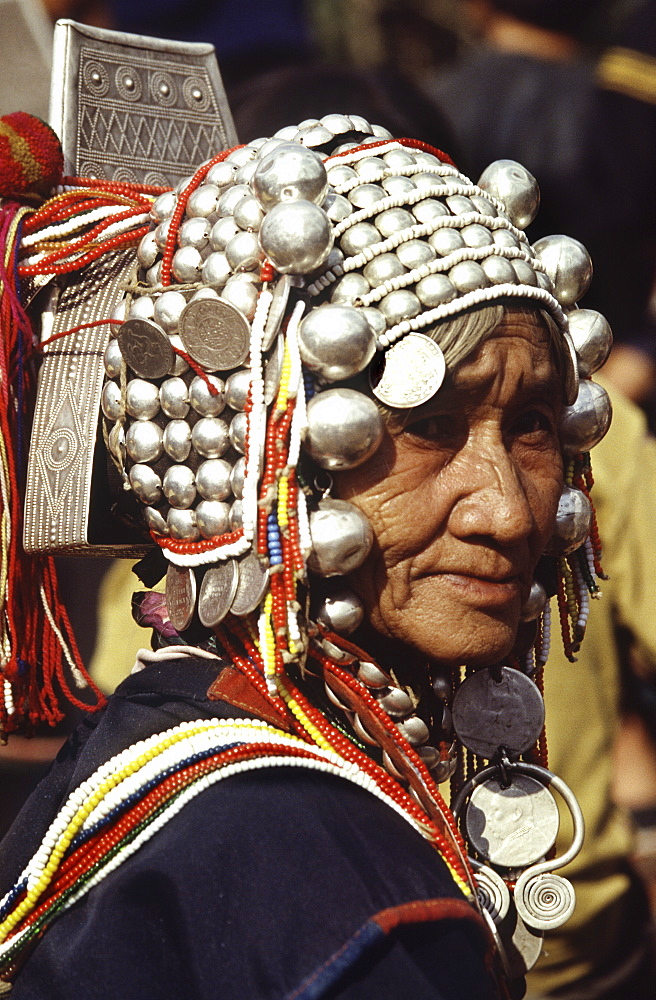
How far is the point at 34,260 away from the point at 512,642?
42.3 inches

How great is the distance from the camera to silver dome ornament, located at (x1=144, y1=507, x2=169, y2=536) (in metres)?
1.83

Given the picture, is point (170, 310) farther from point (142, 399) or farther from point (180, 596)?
A: point (180, 596)

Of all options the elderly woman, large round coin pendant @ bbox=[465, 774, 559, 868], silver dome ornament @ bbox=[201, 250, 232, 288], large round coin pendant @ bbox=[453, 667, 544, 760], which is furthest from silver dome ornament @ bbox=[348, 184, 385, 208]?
large round coin pendant @ bbox=[465, 774, 559, 868]

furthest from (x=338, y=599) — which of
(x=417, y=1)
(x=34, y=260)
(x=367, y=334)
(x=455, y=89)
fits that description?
(x=417, y=1)

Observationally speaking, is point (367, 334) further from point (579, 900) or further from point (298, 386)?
point (579, 900)

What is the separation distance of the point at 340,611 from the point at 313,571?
0.09 metres

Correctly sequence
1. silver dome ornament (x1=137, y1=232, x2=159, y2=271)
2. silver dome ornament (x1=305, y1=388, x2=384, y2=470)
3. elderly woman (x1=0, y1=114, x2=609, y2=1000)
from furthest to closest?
1. silver dome ornament (x1=137, y1=232, x2=159, y2=271)
2. silver dome ornament (x1=305, y1=388, x2=384, y2=470)
3. elderly woman (x1=0, y1=114, x2=609, y2=1000)

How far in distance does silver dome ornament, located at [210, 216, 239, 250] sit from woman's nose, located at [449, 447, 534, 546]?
52cm

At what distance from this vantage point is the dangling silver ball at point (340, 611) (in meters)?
1.77

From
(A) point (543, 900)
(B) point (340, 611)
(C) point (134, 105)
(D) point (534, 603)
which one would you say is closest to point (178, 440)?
(B) point (340, 611)

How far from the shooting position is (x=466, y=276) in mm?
1754

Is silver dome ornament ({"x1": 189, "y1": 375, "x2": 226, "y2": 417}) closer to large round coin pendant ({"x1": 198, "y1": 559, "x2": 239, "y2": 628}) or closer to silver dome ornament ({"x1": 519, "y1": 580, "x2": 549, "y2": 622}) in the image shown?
large round coin pendant ({"x1": 198, "y1": 559, "x2": 239, "y2": 628})

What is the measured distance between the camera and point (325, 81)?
11.1 ft

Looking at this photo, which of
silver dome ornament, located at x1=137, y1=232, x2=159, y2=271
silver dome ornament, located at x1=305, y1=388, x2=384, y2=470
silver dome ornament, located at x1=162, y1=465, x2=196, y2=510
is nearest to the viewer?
silver dome ornament, located at x1=305, y1=388, x2=384, y2=470
